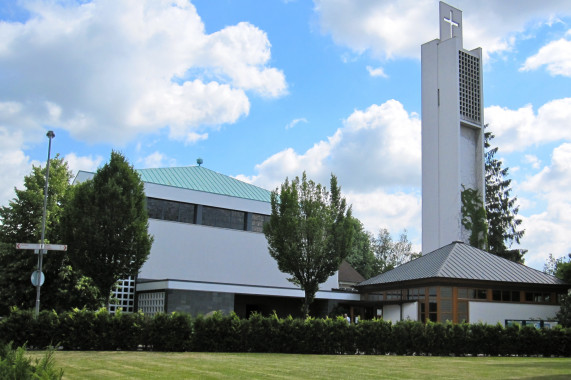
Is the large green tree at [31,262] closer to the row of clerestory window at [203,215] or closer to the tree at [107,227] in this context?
the tree at [107,227]

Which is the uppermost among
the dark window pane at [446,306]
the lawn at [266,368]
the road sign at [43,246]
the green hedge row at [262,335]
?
the road sign at [43,246]

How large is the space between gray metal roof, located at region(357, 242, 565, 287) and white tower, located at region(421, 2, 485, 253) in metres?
11.6

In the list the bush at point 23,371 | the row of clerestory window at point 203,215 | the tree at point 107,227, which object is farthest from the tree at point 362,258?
the bush at point 23,371

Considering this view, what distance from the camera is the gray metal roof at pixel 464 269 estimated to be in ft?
106

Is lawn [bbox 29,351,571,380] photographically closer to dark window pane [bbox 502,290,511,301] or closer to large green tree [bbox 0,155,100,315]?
large green tree [bbox 0,155,100,315]

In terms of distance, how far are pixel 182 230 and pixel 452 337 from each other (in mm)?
19390

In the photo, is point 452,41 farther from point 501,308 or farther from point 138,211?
point 138,211

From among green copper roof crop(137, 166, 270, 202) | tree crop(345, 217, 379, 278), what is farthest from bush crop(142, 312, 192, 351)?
tree crop(345, 217, 379, 278)

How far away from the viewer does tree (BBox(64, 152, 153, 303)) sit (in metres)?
25.4

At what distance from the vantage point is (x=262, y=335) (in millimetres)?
22359

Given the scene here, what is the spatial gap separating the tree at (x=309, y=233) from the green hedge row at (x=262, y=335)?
520 cm

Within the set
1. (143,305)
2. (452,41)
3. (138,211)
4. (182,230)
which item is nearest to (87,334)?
(138,211)

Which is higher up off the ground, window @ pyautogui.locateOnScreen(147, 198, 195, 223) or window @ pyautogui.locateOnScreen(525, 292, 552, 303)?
window @ pyautogui.locateOnScreen(147, 198, 195, 223)

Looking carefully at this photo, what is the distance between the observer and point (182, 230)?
3838 cm
